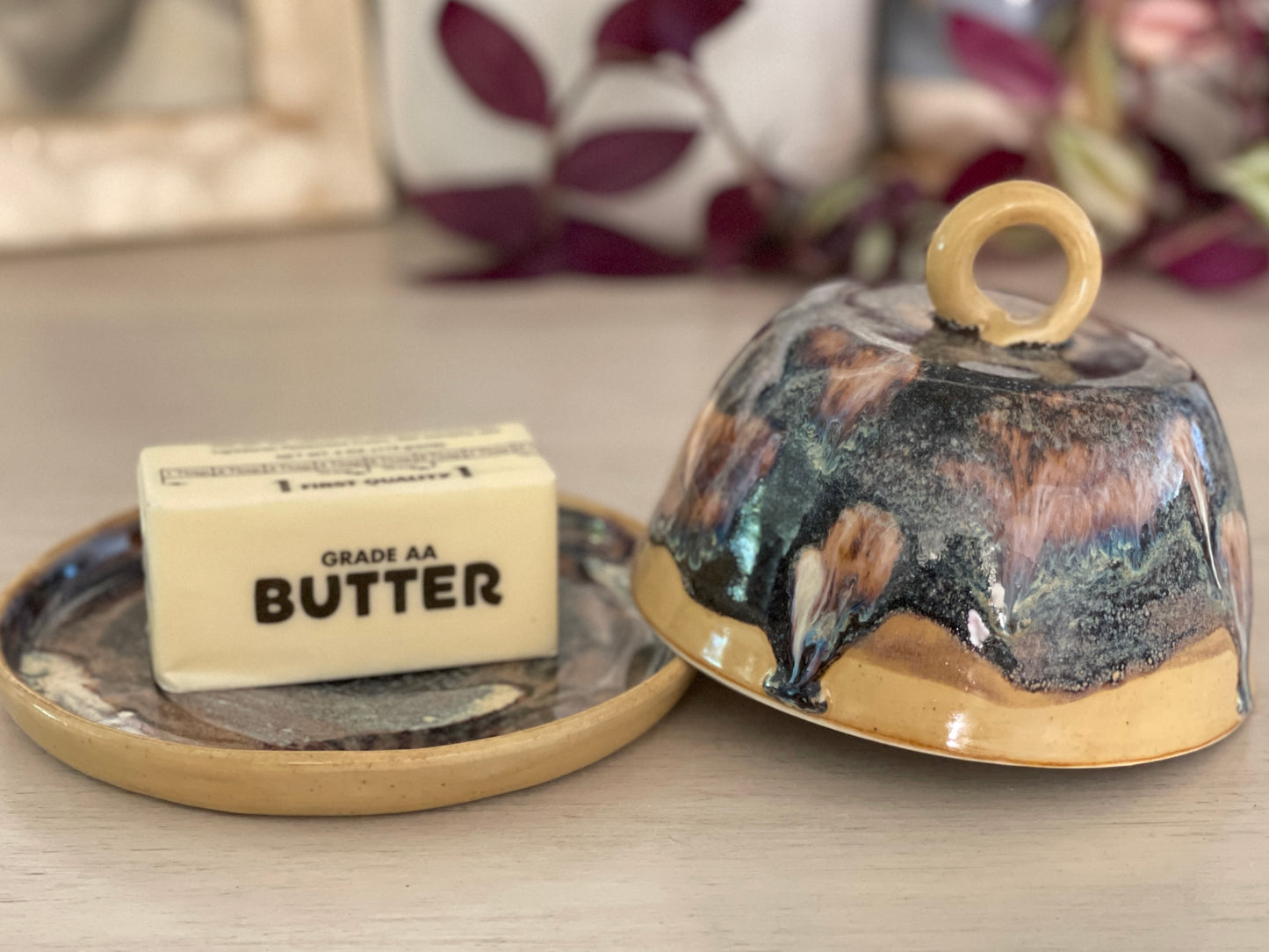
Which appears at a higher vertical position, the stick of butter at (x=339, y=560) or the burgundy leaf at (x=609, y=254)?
the stick of butter at (x=339, y=560)

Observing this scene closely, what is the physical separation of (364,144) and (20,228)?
9.6 inches

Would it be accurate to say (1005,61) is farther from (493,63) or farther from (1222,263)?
(493,63)

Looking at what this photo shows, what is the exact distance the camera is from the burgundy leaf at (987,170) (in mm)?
855

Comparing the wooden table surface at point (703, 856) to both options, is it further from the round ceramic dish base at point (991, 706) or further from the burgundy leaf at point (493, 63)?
the burgundy leaf at point (493, 63)

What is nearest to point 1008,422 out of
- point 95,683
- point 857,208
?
point 95,683

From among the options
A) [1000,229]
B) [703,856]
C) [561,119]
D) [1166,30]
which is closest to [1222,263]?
[1166,30]

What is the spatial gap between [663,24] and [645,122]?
0.07 metres

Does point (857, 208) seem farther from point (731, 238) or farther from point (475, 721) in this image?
point (475, 721)

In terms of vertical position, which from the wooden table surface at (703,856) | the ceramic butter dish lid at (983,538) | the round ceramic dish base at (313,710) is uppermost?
the ceramic butter dish lid at (983,538)

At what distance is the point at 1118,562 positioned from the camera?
37 cm

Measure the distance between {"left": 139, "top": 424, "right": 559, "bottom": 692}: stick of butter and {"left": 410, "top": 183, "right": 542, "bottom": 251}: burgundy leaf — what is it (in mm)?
497

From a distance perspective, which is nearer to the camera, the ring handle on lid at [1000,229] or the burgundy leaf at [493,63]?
the ring handle on lid at [1000,229]

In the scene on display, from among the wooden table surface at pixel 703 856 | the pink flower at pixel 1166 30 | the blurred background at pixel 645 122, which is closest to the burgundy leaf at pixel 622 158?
the blurred background at pixel 645 122

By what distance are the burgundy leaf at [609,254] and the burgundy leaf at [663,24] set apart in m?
0.12
